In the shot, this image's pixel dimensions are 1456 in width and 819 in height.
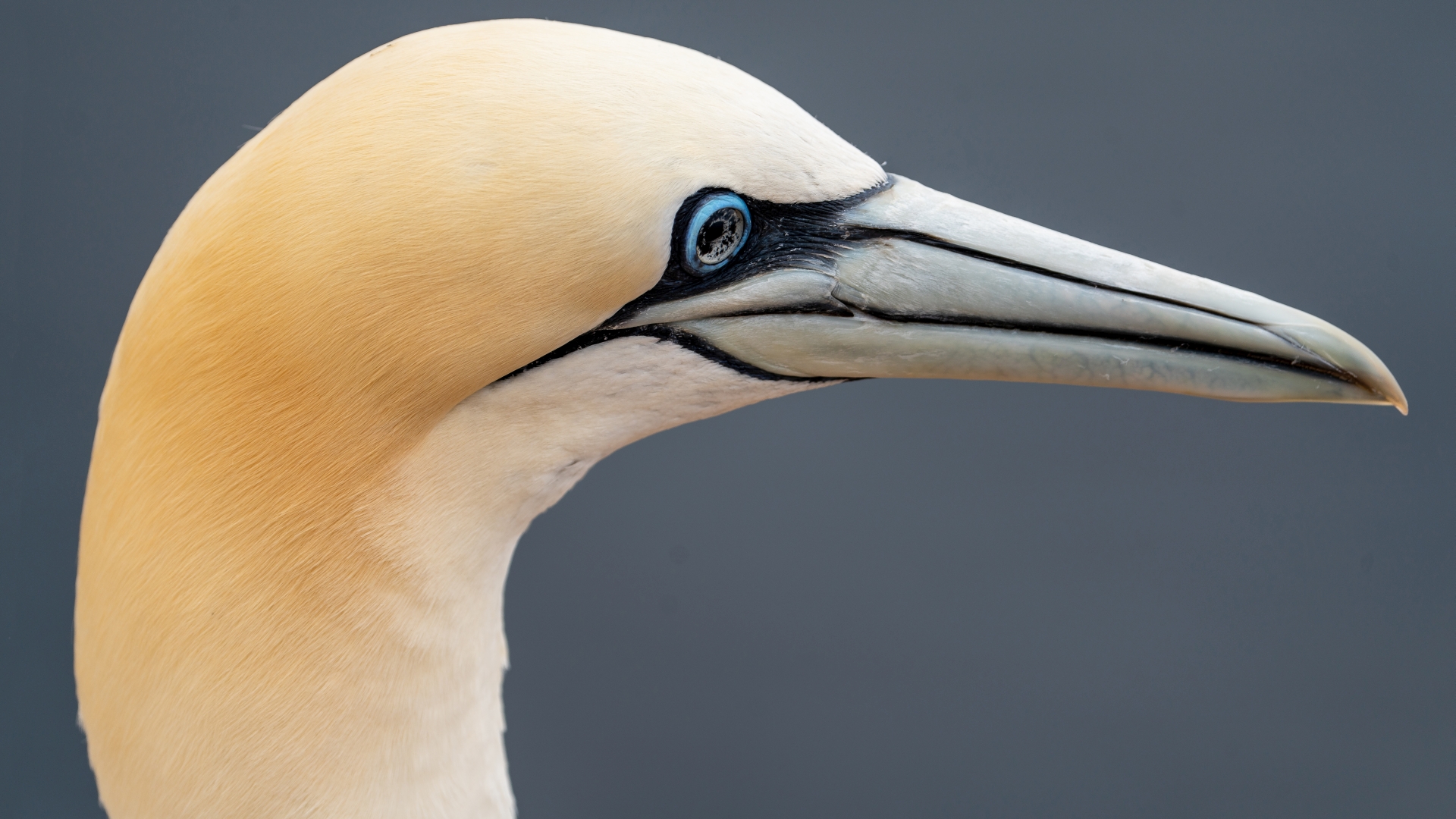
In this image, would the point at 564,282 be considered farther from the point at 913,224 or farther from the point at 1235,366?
the point at 1235,366

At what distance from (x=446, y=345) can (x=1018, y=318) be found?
984mm

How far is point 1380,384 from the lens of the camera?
6.50ft

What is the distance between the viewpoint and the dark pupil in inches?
72.8

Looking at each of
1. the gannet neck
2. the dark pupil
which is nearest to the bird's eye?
the dark pupil

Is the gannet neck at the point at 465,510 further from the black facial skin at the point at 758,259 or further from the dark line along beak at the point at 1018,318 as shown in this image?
the dark line along beak at the point at 1018,318

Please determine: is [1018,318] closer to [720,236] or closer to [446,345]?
[720,236]

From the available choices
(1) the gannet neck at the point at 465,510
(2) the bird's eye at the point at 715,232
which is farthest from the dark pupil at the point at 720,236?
(1) the gannet neck at the point at 465,510

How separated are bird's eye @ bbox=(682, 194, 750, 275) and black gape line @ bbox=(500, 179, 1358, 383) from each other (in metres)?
0.01

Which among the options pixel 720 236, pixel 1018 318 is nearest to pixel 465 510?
pixel 720 236

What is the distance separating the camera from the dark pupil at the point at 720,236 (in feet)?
6.07

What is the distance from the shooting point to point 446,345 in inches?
70.1

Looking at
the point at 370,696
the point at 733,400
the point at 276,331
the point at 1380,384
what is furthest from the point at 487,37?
the point at 1380,384

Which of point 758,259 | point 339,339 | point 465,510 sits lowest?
point 465,510

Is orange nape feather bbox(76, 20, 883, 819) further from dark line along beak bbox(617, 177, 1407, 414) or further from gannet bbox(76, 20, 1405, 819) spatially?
dark line along beak bbox(617, 177, 1407, 414)
